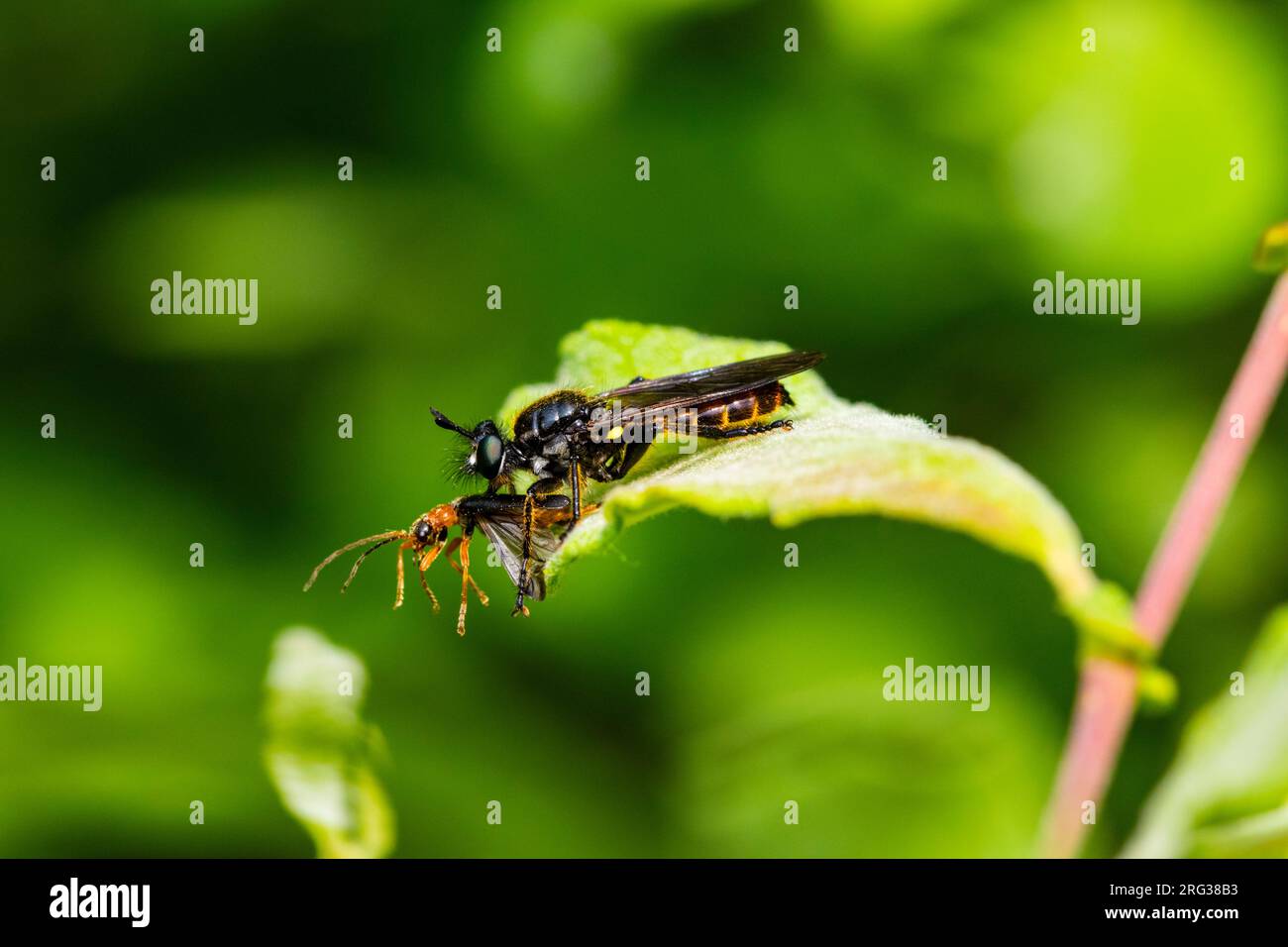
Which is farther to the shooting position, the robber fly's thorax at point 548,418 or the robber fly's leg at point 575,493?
the robber fly's thorax at point 548,418

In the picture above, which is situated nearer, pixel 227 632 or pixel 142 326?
pixel 227 632

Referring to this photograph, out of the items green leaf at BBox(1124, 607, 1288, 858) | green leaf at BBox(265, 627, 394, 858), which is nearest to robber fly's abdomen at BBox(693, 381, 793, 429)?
green leaf at BBox(265, 627, 394, 858)

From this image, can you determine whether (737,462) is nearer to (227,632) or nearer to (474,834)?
(474,834)

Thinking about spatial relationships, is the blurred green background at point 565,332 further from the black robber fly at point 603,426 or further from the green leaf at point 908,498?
the green leaf at point 908,498

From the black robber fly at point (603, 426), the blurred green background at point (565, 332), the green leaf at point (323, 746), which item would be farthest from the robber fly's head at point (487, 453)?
the green leaf at point (323, 746)
